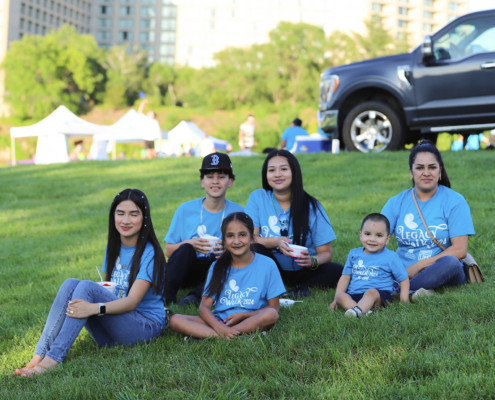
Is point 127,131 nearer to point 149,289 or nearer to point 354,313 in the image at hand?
point 149,289

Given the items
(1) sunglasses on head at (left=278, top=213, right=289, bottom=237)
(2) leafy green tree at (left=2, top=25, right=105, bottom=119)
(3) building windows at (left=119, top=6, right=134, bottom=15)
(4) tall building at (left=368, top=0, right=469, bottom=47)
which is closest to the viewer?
(1) sunglasses on head at (left=278, top=213, right=289, bottom=237)

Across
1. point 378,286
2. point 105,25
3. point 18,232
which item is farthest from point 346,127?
point 105,25

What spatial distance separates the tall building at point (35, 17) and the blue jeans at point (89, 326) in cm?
7458

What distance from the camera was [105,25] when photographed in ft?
375

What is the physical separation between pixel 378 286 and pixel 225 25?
107944 mm

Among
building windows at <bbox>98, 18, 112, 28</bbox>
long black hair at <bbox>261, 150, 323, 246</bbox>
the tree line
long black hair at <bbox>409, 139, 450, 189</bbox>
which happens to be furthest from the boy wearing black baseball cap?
building windows at <bbox>98, 18, 112, 28</bbox>

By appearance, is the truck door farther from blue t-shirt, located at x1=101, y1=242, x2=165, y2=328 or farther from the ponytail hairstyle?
blue t-shirt, located at x1=101, y1=242, x2=165, y2=328

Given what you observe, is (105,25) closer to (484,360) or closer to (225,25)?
(225,25)

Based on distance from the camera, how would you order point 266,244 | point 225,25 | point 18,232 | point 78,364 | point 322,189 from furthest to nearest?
point 225,25 < point 322,189 < point 18,232 < point 266,244 < point 78,364

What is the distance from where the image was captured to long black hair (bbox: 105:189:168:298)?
356 centimetres

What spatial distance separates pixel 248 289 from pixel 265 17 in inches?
4245

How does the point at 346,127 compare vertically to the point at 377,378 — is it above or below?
above

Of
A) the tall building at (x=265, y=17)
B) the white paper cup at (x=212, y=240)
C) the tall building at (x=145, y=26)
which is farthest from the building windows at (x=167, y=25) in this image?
the white paper cup at (x=212, y=240)

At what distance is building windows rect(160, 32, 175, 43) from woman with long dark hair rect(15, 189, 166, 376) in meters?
116
